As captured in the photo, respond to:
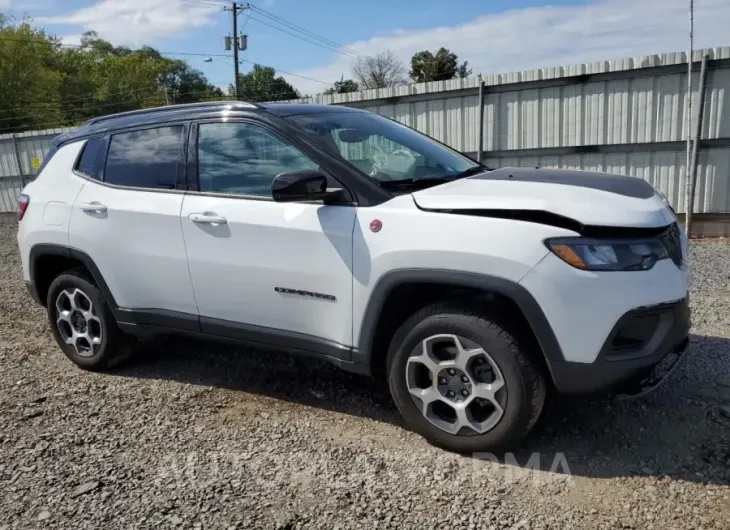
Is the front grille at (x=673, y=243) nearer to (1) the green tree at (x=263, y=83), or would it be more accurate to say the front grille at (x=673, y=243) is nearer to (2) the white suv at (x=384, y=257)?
(2) the white suv at (x=384, y=257)

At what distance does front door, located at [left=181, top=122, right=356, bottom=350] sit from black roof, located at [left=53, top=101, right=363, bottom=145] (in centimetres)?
10

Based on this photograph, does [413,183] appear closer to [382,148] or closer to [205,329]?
[382,148]

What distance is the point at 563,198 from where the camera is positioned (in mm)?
2879

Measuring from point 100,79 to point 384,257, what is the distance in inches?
2790

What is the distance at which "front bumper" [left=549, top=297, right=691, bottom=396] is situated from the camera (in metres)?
2.77

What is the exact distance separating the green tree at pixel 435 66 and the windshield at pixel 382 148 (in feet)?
151

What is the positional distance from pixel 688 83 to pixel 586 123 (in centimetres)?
148

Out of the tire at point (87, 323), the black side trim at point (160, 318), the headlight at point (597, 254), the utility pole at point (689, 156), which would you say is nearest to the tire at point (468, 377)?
the headlight at point (597, 254)

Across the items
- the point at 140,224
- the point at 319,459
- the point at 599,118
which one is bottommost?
the point at 319,459

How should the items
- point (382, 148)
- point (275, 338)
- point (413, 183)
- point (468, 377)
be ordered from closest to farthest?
point (468, 377)
point (413, 183)
point (275, 338)
point (382, 148)

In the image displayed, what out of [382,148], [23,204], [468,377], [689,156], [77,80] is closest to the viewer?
[468,377]

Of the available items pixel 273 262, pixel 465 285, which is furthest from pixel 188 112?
pixel 465 285

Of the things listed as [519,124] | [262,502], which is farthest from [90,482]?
[519,124]

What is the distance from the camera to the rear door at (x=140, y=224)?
3.90m
